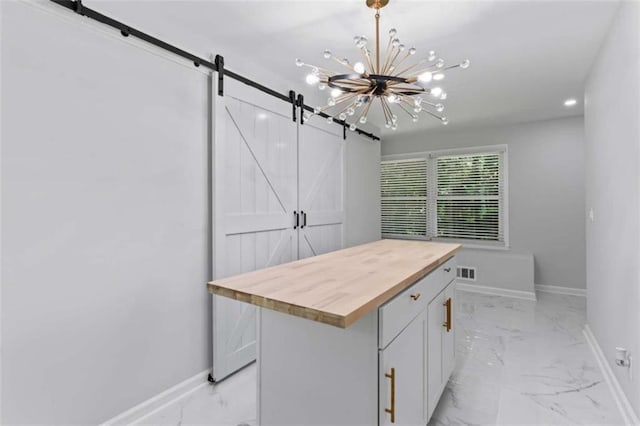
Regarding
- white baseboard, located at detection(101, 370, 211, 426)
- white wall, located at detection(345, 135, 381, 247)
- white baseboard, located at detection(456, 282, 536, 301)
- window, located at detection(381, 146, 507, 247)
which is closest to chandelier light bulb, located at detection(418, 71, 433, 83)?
white wall, located at detection(345, 135, 381, 247)

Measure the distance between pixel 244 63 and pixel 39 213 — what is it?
179 cm

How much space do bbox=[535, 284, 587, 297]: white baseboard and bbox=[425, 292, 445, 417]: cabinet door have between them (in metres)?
3.56

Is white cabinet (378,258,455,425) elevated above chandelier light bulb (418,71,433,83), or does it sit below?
below

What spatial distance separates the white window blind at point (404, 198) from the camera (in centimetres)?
557

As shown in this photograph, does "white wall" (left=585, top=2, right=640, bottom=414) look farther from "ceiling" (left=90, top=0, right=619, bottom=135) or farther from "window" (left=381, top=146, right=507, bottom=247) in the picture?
"window" (left=381, top=146, right=507, bottom=247)

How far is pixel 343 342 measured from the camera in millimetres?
1356

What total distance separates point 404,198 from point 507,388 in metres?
3.80

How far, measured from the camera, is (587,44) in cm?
246

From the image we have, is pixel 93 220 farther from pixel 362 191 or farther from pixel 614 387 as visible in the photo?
pixel 614 387

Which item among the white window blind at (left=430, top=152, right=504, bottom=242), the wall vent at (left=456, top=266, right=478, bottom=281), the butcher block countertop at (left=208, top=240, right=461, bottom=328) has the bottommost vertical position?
the wall vent at (left=456, top=266, right=478, bottom=281)

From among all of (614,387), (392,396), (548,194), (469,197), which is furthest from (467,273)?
(392,396)

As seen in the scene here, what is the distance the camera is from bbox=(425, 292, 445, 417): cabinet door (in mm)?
1802

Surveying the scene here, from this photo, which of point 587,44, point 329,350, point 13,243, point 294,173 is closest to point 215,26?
point 294,173

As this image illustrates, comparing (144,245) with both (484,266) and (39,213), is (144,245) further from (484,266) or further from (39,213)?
(484,266)
